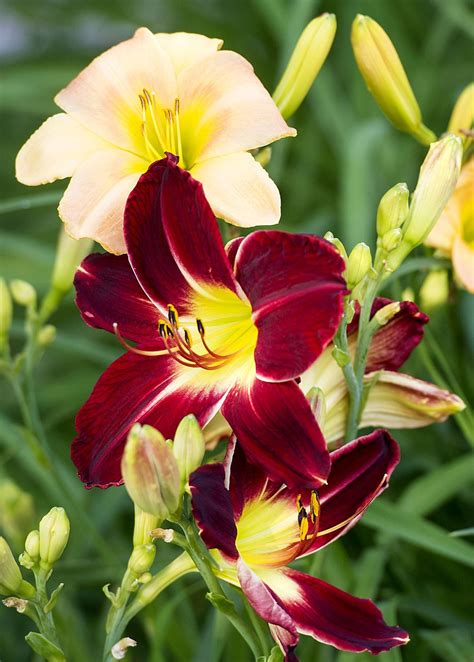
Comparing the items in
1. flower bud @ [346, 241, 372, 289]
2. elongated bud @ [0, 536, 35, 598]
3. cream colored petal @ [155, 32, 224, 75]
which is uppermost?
cream colored petal @ [155, 32, 224, 75]

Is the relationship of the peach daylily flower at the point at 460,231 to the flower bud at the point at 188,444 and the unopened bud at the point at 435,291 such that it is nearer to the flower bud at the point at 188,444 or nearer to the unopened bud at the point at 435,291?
the unopened bud at the point at 435,291

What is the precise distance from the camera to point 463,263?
723mm

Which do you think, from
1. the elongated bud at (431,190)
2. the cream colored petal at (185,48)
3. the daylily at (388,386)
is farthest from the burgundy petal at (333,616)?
the cream colored petal at (185,48)

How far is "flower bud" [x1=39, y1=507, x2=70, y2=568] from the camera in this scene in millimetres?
593

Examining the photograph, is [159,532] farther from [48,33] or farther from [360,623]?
[48,33]

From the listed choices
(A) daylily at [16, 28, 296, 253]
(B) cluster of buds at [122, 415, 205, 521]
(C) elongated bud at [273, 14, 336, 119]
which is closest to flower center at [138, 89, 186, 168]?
(A) daylily at [16, 28, 296, 253]

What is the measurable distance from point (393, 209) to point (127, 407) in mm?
203

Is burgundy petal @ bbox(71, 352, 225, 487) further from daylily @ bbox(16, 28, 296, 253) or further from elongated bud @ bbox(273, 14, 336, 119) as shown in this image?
elongated bud @ bbox(273, 14, 336, 119)

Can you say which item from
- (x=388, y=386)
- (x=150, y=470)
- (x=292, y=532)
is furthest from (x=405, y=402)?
(x=150, y=470)

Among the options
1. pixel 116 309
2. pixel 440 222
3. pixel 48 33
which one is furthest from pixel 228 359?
pixel 48 33

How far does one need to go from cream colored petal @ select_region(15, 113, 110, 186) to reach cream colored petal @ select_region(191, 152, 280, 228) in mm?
87

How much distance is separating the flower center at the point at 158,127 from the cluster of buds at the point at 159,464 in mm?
216

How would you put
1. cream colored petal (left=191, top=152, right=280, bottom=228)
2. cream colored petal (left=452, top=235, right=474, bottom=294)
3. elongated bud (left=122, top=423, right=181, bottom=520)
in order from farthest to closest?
cream colored petal (left=452, top=235, right=474, bottom=294)
cream colored petal (left=191, top=152, right=280, bottom=228)
elongated bud (left=122, top=423, right=181, bottom=520)

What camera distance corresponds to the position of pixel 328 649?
0.81 metres
